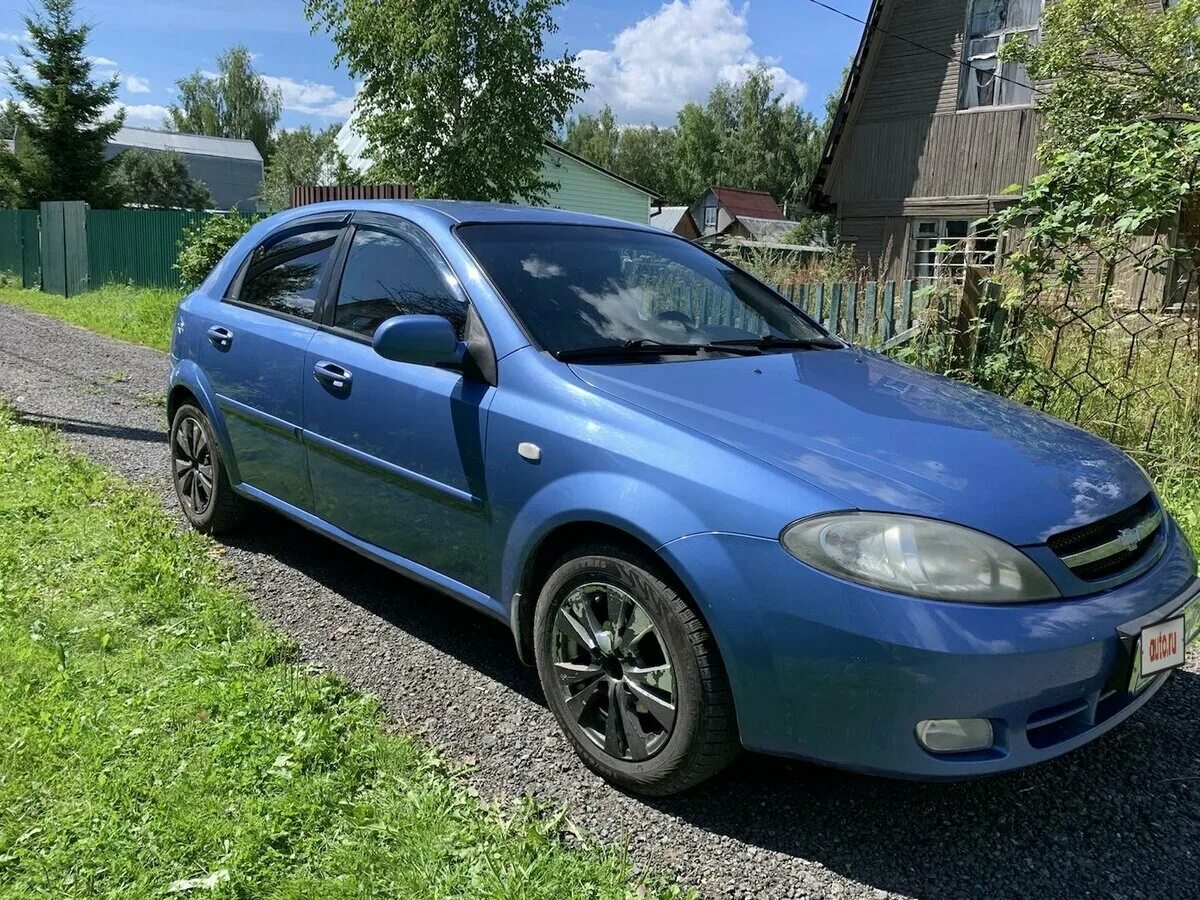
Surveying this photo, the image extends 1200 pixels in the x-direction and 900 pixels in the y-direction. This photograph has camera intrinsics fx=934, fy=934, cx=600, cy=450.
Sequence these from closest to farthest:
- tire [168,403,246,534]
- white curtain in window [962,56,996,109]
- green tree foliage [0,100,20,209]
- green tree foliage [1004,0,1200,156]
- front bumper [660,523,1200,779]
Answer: front bumper [660,523,1200,779], tire [168,403,246,534], green tree foliage [1004,0,1200,156], white curtain in window [962,56,996,109], green tree foliage [0,100,20,209]

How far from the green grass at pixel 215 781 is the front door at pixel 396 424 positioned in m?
0.59

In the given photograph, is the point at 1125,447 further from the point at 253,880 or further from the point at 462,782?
the point at 253,880

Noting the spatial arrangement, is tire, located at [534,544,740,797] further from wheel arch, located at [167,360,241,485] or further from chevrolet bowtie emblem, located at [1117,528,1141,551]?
wheel arch, located at [167,360,241,485]

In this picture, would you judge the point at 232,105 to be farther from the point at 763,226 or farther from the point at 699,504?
the point at 699,504

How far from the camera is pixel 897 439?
2645 mm

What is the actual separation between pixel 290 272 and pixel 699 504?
261 cm

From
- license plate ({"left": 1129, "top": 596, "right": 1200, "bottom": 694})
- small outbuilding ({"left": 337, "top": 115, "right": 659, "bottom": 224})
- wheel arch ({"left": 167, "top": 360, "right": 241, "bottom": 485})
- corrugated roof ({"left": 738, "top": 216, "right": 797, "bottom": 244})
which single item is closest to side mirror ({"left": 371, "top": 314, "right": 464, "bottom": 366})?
wheel arch ({"left": 167, "top": 360, "right": 241, "bottom": 485})

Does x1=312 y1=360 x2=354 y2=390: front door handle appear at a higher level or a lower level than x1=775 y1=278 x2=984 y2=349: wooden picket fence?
lower

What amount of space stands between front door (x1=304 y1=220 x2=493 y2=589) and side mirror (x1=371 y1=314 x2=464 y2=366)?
155 millimetres

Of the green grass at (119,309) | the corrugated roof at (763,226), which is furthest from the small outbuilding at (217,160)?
the green grass at (119,309)

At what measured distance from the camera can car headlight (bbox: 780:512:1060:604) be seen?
7.26ft

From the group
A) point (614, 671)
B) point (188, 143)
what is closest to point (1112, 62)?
point (614, 671)

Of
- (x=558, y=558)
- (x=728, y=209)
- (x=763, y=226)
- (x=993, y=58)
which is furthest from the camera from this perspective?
(x=728, y=209)

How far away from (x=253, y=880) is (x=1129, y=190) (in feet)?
19.1
